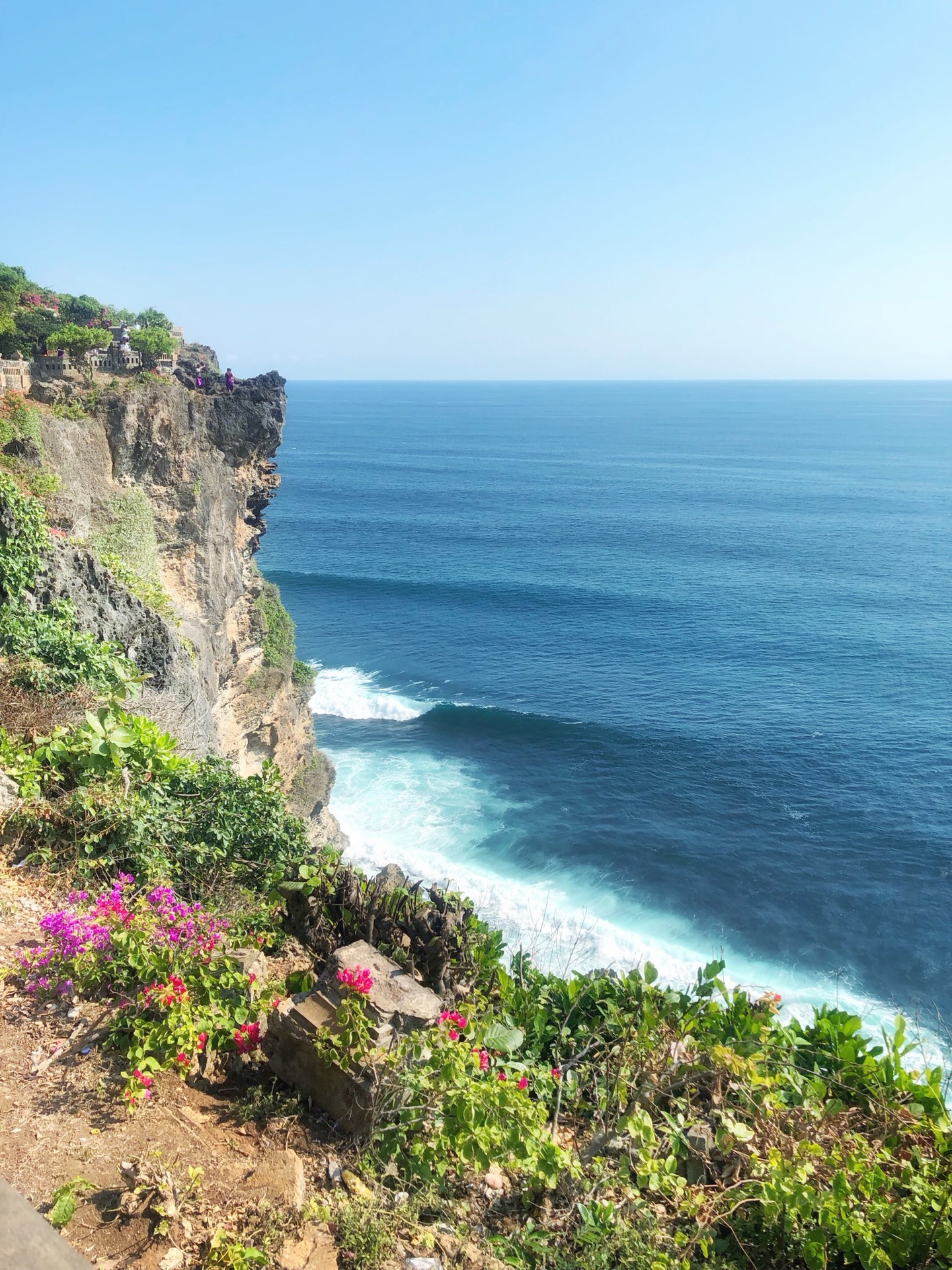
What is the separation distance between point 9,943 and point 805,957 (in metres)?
26.9

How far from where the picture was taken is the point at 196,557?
1014 inches

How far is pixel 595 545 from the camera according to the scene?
74.4 meters

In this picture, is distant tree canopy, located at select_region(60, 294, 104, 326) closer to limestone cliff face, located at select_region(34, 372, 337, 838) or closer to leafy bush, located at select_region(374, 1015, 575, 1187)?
limestone cliff face, located at select_region(34, 372, 337, 838)

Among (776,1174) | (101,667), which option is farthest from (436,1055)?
(101,667)

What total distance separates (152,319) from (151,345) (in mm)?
13950

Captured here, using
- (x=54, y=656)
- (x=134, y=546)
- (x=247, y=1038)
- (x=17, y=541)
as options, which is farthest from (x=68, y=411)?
(x=247, y=1038)

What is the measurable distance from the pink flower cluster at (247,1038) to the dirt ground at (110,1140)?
25 centimetres

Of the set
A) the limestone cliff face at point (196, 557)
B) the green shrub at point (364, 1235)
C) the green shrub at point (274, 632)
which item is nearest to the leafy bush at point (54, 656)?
the limestone cliff face at point (196, 557)

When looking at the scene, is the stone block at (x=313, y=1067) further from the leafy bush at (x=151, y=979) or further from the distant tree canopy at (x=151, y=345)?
the distant tree canopy at (x=151, y=345)

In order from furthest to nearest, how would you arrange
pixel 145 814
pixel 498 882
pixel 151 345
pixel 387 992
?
pixel 498 882 → pixel 151 345 → pixel 145 814 → pixel 387 992

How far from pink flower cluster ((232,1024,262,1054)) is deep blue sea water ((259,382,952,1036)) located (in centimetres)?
294

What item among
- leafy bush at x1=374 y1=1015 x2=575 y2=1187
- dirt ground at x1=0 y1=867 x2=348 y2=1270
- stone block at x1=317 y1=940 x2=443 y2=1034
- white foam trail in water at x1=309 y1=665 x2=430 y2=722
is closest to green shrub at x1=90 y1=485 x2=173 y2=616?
dirt ground at x1=0 y1=867 x2=348 y2=1270

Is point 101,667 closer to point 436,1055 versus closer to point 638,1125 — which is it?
point 436,1055

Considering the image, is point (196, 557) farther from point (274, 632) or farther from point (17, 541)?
point (17, 541)
